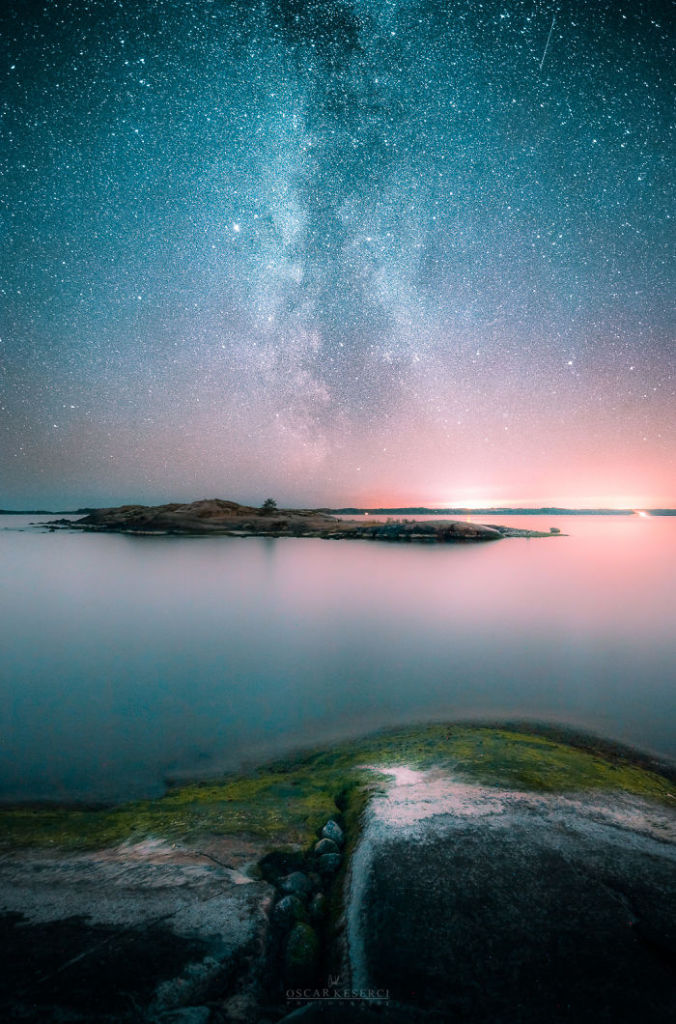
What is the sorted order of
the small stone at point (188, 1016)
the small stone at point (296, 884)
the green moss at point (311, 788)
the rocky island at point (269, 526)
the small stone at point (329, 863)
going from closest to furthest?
the small stone at point (188, 1016) → the small stone at point (296, 884) → the small stone at point (329, 863) → the green moss at point (311, 788) → the rocky island at point (269, 526)

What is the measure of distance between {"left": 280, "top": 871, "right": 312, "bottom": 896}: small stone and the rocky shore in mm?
22

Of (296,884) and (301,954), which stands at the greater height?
(301,954)

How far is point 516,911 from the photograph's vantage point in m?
3.19

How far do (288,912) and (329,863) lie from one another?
0.82 m

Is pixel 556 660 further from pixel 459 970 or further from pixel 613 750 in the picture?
pixel 459 970

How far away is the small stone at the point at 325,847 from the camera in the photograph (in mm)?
4293

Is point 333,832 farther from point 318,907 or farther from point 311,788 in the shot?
point 311,788

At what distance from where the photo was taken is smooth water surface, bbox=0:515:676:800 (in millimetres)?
7785

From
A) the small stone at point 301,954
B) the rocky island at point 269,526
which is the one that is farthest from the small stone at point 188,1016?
the rocky island at point 269,526

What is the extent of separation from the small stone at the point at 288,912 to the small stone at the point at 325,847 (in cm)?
84

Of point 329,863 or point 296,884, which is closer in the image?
point 296,884

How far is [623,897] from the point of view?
3.30 metres

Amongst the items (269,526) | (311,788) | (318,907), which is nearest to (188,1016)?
(318,907)

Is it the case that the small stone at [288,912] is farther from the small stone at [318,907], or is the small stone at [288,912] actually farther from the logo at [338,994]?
the logo at [338,994]
